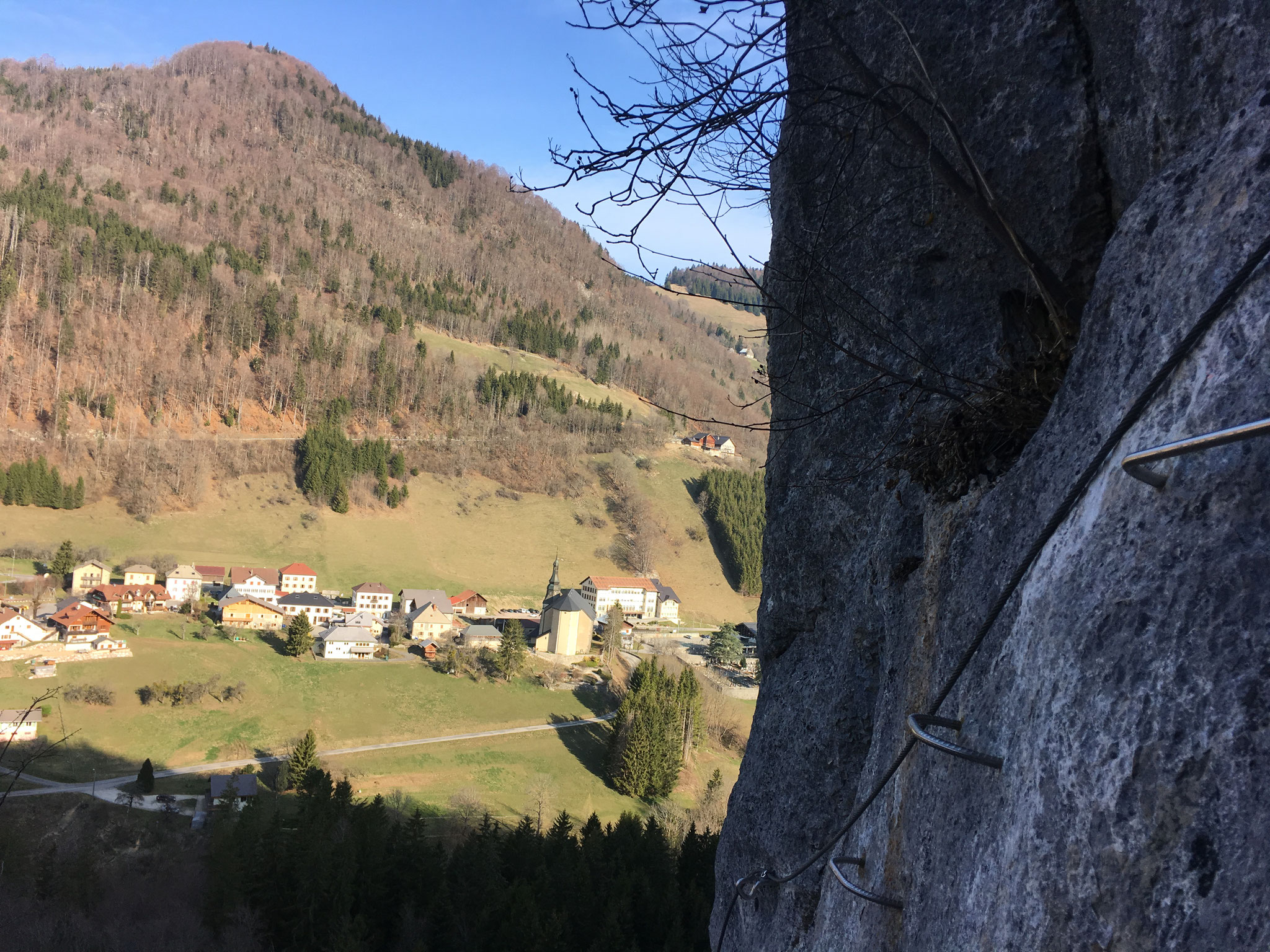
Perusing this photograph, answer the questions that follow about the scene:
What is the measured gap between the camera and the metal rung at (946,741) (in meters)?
1.85

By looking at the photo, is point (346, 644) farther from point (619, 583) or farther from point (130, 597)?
point (619, 583)

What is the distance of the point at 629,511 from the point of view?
82500 mm

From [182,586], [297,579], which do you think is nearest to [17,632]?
[182,586]

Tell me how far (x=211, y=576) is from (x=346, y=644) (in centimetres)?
1445

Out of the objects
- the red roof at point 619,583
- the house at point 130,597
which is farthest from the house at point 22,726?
the red roof at point 619,583

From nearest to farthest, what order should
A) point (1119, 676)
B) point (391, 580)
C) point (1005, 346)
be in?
point (1119, 676), point (1005, 346), point (391, 580)

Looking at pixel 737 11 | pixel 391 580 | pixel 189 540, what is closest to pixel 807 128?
pixel 737 11

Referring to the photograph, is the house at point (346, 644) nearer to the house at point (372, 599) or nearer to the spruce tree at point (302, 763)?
the house at point (372, 599)

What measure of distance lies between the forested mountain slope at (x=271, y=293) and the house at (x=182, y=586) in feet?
55.1

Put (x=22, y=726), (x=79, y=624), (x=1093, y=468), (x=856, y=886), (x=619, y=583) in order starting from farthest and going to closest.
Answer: (x=619, y=583) < (x=79, y=624) < (x=22, y=726) < (x=856, y=886) < (x=1093, y=468)

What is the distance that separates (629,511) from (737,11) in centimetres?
7969

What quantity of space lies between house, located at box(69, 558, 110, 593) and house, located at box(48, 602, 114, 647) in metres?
8.14

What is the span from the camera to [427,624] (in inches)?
2084

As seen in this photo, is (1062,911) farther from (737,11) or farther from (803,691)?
(737,11)
